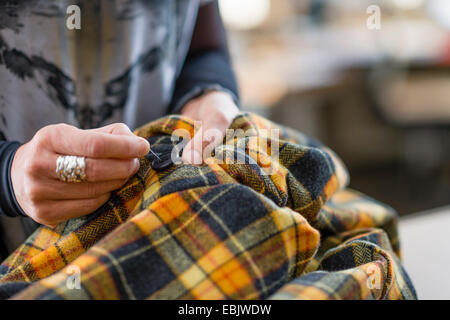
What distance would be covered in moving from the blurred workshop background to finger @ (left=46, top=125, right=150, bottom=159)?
1.72 meters

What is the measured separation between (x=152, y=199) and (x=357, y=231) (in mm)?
217

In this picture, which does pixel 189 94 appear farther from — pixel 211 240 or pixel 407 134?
pixel 407 134

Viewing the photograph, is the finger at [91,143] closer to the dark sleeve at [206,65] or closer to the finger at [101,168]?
the finger at [101,168]

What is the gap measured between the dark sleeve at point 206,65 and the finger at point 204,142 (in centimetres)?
11

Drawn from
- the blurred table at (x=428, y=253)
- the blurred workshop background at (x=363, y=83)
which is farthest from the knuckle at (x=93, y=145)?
the blurred workshop background at (x=363, y=83)

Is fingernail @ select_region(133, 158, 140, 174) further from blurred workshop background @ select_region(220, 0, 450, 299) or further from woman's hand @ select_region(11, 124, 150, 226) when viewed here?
blurred workshop background @ select_region(220, 0, 450, 299)

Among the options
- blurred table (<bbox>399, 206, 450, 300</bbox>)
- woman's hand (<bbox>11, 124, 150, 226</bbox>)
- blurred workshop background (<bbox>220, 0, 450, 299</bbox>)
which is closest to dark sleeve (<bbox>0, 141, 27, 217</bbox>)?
woman's hand (<bbox>11, 124, 150, 226</bbox>)

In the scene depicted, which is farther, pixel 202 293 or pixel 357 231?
pixel 357 231

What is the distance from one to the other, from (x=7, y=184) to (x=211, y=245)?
0.17 m

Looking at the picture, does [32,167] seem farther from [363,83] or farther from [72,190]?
Answer: [363,83]

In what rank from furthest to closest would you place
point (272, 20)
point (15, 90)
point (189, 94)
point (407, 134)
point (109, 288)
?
point (272, 20)
point (407, 134)
point (189, 94)
point (15, 90)
point (109, 288)

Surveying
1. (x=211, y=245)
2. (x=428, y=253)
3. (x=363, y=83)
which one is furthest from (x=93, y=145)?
(x=363, y=83)

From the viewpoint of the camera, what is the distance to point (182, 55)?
1.80ft

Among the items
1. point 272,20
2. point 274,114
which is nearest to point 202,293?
point 274,114
